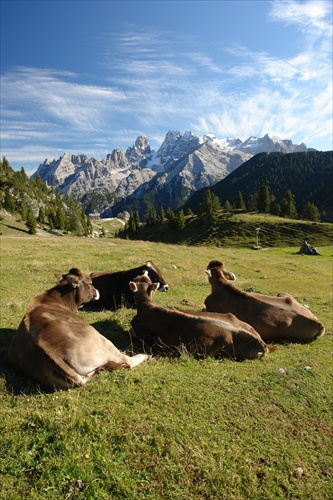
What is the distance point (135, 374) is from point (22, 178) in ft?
A: 612

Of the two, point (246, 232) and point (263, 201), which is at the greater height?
point (263, 201)

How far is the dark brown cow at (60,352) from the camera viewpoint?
5605 mm

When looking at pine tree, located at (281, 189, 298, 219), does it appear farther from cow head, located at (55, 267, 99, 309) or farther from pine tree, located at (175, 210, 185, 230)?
cow head, located at (55, 267, 99, 309)

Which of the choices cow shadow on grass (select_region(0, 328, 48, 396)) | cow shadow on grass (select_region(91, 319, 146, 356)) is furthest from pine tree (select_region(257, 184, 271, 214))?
cow shadow on grass (select_region(0, 328, 48, 396))

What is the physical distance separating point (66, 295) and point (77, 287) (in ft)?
1.75

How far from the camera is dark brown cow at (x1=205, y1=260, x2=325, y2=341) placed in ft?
31.4

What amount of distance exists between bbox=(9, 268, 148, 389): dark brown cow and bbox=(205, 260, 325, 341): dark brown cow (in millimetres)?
4187

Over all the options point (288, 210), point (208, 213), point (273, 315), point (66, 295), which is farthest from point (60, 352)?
point (288, 210)

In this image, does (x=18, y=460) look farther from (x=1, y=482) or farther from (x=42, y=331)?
(x=42, y=331)

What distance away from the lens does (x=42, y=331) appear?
6.34m

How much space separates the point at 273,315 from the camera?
9703 millimetres

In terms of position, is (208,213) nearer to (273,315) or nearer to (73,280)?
(273,315)

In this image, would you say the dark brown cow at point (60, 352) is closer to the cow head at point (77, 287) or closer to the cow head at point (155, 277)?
the cow head at point (77, 287)

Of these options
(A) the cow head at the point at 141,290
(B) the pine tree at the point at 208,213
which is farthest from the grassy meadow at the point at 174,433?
(B) the pine tree at the point at 208,213
